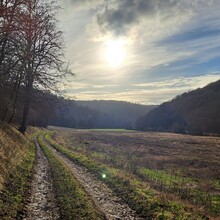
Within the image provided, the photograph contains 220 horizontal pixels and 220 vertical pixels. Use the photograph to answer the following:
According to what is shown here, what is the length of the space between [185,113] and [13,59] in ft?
438

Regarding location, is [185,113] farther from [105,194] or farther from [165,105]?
[105,194]

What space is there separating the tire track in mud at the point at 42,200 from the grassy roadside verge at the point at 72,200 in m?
0.30

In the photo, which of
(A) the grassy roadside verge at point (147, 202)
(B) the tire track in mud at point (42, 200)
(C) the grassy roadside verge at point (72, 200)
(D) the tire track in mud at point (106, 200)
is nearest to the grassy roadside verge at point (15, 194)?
(B) the tire track in mud at point (42, 200)

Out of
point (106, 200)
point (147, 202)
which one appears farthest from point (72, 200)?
point (147, 202)

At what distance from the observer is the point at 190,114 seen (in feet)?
484

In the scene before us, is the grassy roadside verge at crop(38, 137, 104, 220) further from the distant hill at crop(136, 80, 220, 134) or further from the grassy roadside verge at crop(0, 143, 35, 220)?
the distant hill at crop(136, 80, 220, 134)

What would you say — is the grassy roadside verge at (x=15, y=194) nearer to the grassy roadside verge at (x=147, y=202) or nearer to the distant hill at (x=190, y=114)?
the grassy roadside verge at (x=147, y=202)

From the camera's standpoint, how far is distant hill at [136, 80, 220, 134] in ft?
409

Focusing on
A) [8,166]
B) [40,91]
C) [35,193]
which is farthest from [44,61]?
[35,193]

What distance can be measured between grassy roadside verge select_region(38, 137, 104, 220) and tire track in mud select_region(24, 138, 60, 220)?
0.30 m

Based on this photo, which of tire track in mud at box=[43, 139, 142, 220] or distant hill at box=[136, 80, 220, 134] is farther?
distant hill at box=[136, 80, 220, 134]

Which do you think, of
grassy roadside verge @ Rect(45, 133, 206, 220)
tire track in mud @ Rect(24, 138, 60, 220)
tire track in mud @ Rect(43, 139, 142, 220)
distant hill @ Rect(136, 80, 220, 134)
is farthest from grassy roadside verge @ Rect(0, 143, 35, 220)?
distant hill @ Rect(136, 80, 220, 134)

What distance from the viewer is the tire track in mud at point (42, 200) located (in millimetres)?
12234

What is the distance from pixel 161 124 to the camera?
559 ft
